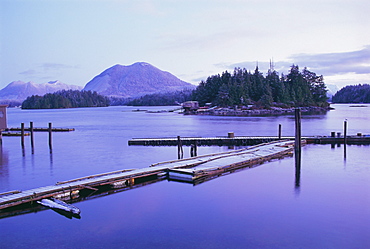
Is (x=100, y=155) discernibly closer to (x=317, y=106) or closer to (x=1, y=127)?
(x=1, y=127)

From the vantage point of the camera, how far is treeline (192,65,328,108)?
103m

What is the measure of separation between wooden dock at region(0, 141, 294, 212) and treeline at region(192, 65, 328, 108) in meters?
76.5

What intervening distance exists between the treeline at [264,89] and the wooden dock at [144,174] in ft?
251

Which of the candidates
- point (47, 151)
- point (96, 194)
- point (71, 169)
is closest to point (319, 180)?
point (96, 194)

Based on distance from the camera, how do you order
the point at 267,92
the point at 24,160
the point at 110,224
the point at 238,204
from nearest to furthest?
the point at 110,224 < the point at 238,204 < the point at 24,160 < the point at 267,92

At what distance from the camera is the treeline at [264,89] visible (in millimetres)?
103438

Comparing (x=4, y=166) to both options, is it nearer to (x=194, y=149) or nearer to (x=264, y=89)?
(x=194, y=149)

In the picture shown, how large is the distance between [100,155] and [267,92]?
79245 millimetres

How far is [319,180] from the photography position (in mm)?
20781

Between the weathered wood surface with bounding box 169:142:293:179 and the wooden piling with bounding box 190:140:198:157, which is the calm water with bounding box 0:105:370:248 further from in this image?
the wooden piling with bounding box 190:140:198:157

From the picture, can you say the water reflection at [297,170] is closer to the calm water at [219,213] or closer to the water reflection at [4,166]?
the calm water at [219,213]

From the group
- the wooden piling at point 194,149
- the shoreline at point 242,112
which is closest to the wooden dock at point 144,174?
the wooden piling at point 194,149

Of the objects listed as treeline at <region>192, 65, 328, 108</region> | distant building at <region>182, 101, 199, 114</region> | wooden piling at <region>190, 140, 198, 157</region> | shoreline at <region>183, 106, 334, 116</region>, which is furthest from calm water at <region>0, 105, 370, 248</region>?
distant building at <region>182, 101, 199, 114</region>

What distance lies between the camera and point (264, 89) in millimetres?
104438
